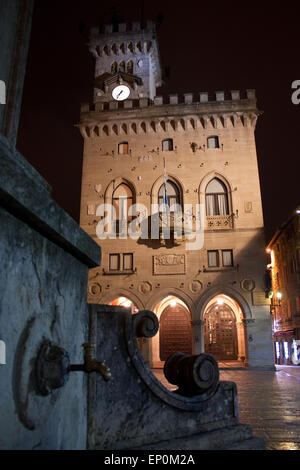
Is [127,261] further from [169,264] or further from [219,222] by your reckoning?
[219,222]

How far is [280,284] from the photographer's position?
3350 cm

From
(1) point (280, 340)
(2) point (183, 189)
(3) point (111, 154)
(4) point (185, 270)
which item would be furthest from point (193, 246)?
(1) point (280, 340)

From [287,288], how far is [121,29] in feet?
85.9

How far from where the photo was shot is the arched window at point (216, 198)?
811 inches

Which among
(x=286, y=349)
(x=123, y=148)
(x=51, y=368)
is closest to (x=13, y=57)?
(x=51, y=368)

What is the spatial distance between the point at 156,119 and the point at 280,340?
24.0 m

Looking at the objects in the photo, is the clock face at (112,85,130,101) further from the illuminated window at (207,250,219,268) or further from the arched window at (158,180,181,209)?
the illuminated window at (207,250,219,268)

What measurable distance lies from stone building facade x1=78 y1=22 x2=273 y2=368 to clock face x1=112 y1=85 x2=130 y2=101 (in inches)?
147

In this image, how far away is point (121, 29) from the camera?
2875 cm

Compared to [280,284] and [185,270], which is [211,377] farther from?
[280,284]

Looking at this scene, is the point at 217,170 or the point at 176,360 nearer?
the point at 176,360

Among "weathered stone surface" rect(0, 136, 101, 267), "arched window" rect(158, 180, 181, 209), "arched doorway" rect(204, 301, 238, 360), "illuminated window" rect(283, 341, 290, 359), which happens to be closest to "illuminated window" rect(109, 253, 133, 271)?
"arched window" rect(158, 180, 181, 209)

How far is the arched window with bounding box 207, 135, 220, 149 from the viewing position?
2162 cm
